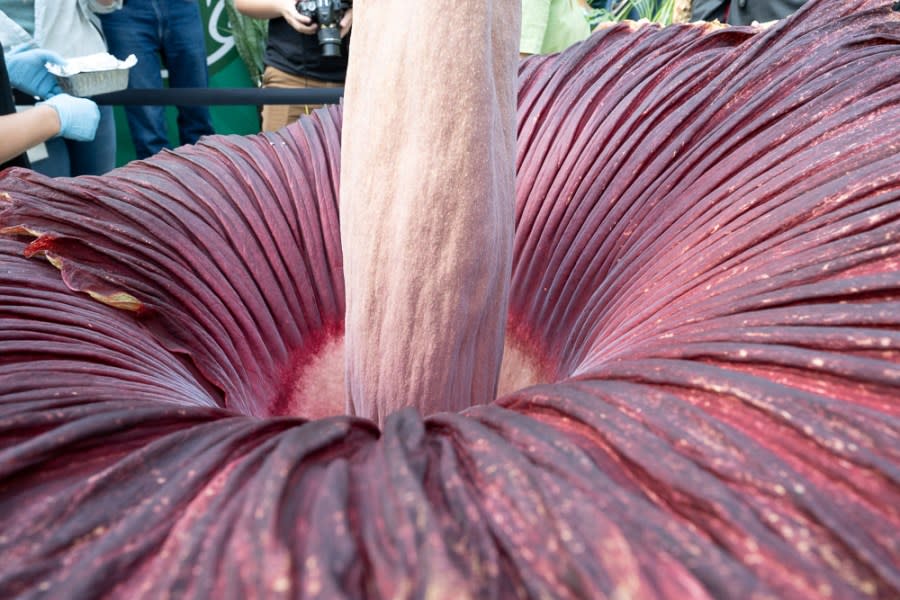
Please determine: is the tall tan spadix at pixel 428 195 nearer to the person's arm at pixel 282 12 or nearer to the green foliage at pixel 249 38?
the person's arm at pixel 282 12

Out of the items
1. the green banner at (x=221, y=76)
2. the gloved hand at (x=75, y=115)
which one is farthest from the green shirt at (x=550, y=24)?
the green banner at (x=221, y=76)

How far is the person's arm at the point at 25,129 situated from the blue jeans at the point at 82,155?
25cm

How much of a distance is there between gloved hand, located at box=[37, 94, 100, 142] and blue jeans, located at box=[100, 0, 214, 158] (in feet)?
2.54

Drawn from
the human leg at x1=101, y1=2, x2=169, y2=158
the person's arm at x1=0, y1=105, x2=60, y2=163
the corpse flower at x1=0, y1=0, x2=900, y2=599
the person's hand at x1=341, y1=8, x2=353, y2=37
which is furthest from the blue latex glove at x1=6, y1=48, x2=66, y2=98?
the corpse flower at x1=0, y1=0, x2=900, y2=599

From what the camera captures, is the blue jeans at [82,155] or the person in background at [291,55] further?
the person in background at [291,55]

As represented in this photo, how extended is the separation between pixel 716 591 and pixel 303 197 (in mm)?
616

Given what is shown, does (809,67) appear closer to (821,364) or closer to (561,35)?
(821,364)

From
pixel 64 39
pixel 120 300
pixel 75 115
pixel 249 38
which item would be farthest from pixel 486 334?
pixel 249 38

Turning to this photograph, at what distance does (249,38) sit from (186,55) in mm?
605

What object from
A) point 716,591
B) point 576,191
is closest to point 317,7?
point 576,191

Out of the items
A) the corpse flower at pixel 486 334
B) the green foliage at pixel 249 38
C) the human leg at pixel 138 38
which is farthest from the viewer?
the green foliage at pixel 249 38

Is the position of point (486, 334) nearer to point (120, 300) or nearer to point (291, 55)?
point (120, 300)

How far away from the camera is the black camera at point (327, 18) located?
6.20ft

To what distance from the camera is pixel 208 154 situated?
809 mm
